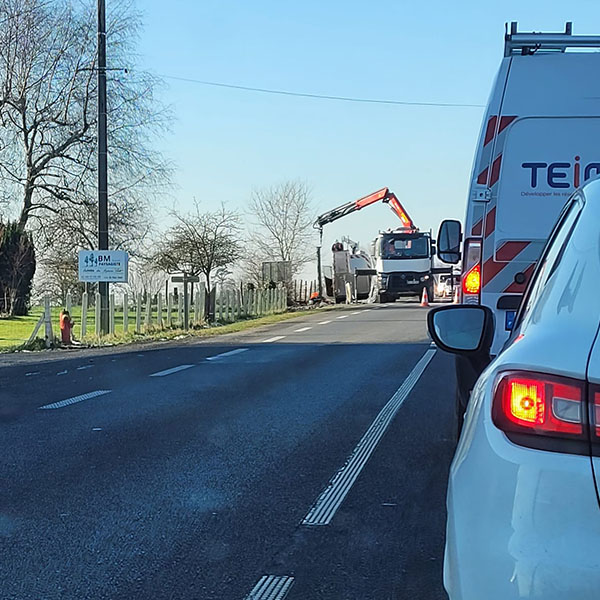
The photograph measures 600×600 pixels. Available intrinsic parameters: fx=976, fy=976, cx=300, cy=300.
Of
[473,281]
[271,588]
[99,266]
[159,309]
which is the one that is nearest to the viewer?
[271,588]

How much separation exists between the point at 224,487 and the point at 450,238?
302 cm

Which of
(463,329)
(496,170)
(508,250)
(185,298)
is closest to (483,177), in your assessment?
(496,170)

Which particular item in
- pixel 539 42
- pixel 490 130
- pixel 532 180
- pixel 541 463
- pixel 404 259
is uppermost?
pixel 539 42

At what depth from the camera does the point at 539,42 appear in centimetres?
684

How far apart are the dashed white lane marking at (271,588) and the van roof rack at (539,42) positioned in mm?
4143

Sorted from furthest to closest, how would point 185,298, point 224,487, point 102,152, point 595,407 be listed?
point 185,298
point 102,152
point 224,487
point 595,407

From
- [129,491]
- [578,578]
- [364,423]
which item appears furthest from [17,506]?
[578,578]

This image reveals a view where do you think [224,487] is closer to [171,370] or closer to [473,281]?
→ [473,281]

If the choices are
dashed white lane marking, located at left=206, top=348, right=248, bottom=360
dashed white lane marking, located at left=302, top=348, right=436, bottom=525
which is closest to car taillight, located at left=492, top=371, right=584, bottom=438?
dashed white lane marking, located at left=302, top=348, right=436, bottom=525

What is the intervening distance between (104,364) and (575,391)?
541 inches

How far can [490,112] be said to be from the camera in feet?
21.7

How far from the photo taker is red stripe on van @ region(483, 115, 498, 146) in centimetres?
661

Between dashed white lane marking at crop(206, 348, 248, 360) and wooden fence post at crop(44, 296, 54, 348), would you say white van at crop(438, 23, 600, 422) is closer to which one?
dashed white lane marking at crop(206, 348, 248, 360)

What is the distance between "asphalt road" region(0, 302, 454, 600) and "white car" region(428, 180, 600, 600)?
2.09m
